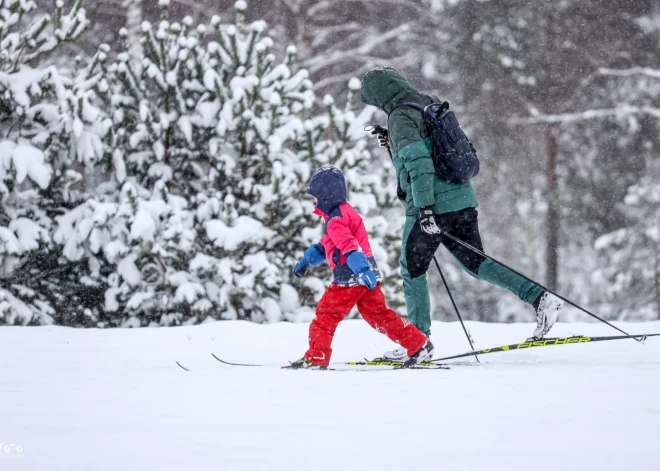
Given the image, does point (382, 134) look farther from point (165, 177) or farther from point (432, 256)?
point (165, 177)

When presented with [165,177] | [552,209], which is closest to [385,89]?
[165,177]

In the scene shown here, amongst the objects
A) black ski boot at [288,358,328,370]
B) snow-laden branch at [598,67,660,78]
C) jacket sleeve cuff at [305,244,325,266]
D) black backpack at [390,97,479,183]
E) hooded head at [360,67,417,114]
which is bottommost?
black ski boot at [288,358,328,370]

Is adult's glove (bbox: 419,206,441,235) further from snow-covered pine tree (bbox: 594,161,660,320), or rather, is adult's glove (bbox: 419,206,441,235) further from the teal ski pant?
snow-covered pine tree (bbox: 594,161,660,320)

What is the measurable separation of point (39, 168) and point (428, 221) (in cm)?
501

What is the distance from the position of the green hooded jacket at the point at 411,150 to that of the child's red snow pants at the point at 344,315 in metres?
0.60

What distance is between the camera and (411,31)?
1631cm

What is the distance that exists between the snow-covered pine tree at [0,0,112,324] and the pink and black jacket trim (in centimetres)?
446

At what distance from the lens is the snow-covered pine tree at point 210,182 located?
24.6 ft

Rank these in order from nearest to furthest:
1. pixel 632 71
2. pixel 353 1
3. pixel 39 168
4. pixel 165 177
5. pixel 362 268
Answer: pixel 362 268
pixel 39 168
pixel 165 177
pixel 632 71
pixel 353 1

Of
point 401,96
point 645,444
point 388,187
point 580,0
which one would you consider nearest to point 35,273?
point 388,187

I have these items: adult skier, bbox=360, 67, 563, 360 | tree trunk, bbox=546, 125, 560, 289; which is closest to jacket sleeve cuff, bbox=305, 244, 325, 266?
adult skier, bbox=360, 67, 563, 360

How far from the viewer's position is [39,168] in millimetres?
7363

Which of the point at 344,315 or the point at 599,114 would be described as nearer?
the point at 344,315

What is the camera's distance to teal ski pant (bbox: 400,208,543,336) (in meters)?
4.13
